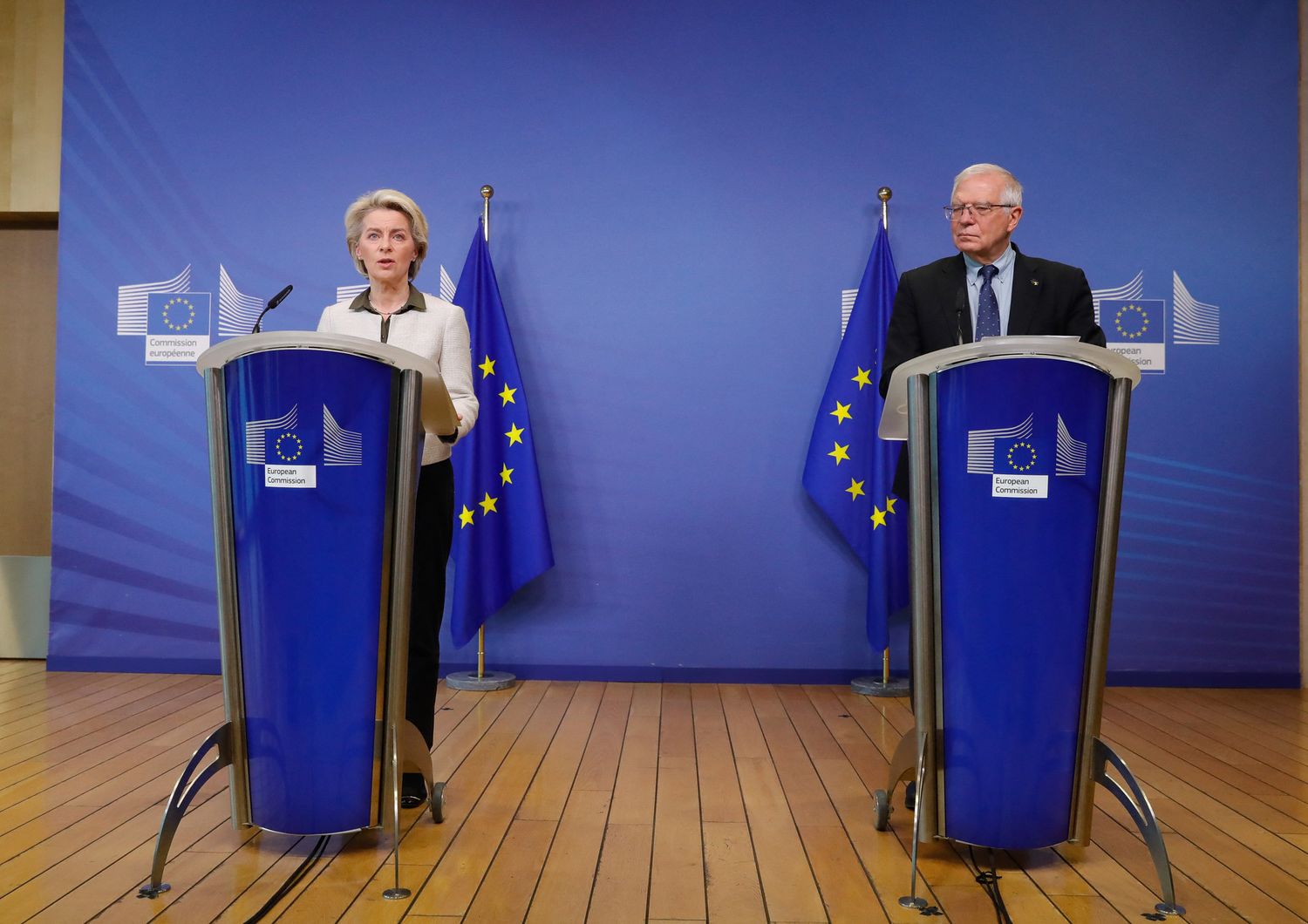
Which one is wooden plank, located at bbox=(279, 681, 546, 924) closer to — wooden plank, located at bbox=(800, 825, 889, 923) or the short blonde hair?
wooden plank, located at bbox=(800, 825, 889, 923)

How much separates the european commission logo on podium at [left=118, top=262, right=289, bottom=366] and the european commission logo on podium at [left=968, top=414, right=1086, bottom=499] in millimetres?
3344

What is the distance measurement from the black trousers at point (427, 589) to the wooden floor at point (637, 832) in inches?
10.1

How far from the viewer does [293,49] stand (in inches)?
167

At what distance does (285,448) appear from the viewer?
6.10 ft

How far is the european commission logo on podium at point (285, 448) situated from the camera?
1.85 meters

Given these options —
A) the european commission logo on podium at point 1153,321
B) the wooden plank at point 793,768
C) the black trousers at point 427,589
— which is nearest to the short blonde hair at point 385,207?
the black trousers at point 427,589

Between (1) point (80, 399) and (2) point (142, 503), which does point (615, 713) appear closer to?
(2) point (142, 503)

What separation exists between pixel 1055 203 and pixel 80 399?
410 centimetres

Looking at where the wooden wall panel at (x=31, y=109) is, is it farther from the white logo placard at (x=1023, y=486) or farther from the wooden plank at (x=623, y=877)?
the white logo placard at (x=1023, y=486)

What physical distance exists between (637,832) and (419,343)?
124 cm

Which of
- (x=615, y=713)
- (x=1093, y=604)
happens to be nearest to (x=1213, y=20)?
(x=1093, y=604)

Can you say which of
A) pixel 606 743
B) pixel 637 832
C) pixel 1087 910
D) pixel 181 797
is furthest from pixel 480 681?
pixel 1087 910

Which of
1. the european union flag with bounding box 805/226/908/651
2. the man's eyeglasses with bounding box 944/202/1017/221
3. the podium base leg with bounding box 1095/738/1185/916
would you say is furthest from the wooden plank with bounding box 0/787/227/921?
the european union flag with bounding box 805/226/908/651

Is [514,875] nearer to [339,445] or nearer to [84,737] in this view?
[339,445]
